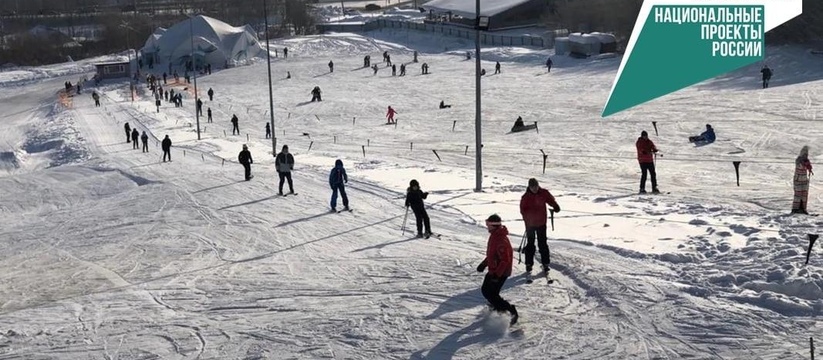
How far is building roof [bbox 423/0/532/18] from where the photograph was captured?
87750mm

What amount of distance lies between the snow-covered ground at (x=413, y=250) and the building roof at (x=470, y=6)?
50.3m

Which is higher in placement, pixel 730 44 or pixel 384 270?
pixel 730 44

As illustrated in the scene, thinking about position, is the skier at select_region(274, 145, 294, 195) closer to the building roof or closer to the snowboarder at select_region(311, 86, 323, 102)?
the snowboarder at select_region(311, 86, 323, 102)

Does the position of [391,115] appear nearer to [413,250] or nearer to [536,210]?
[413,250]

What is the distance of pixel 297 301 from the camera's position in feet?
41.4

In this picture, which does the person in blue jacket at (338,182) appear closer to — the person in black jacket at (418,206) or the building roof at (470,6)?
the person in black jacket at (418,206)

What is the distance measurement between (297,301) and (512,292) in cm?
275

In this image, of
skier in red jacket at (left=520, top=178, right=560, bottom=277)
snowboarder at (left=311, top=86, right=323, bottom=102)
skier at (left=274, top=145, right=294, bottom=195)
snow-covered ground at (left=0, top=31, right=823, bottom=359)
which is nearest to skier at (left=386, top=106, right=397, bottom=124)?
snow-covered ground at (left=0, top=31, right=823, bottom=359)

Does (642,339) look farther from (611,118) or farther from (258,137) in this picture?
(258,137)

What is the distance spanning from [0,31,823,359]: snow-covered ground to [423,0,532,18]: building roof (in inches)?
1981

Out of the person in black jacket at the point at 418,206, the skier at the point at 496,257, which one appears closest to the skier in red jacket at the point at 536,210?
the skier at the point at 496,257

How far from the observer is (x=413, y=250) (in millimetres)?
15203

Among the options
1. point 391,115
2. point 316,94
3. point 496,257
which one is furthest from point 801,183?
point 316,94

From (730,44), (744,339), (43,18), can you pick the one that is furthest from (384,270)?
(43,18)
